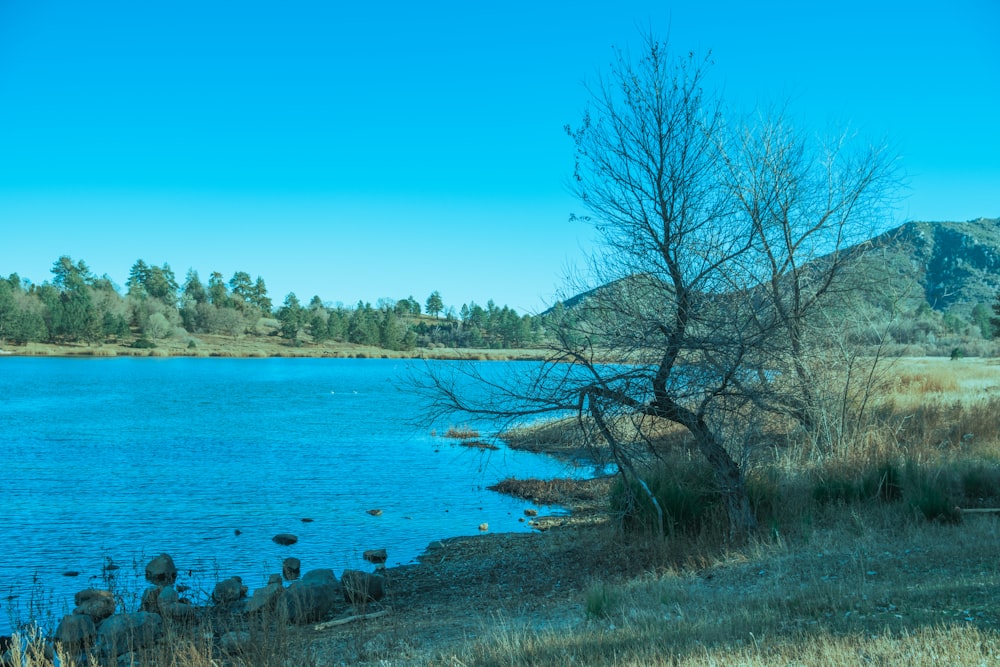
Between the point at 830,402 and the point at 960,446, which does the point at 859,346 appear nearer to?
the point at 830,402

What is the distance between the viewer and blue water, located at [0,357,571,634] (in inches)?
548

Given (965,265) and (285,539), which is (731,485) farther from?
(965,265)

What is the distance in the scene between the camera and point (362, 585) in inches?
437

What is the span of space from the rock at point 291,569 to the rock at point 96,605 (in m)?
2.81

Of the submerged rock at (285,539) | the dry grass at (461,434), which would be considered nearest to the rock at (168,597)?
the submerged rock at (285,539)

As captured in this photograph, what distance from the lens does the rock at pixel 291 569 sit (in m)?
12.8

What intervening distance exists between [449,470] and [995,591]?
773 inches

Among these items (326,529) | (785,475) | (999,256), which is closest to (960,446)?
(785,475)

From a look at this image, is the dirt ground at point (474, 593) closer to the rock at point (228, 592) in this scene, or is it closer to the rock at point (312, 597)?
the rock at point (312, 597)

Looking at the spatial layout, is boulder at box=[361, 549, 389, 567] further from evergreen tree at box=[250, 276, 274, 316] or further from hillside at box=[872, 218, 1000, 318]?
evergreen tree at box=[250, 276, 274, 316]

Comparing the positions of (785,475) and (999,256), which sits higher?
(999,256)

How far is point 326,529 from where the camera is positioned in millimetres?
16562

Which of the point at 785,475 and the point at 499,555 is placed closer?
the point at 785,475

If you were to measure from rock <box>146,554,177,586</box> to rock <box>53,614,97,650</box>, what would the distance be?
263 centimetres
